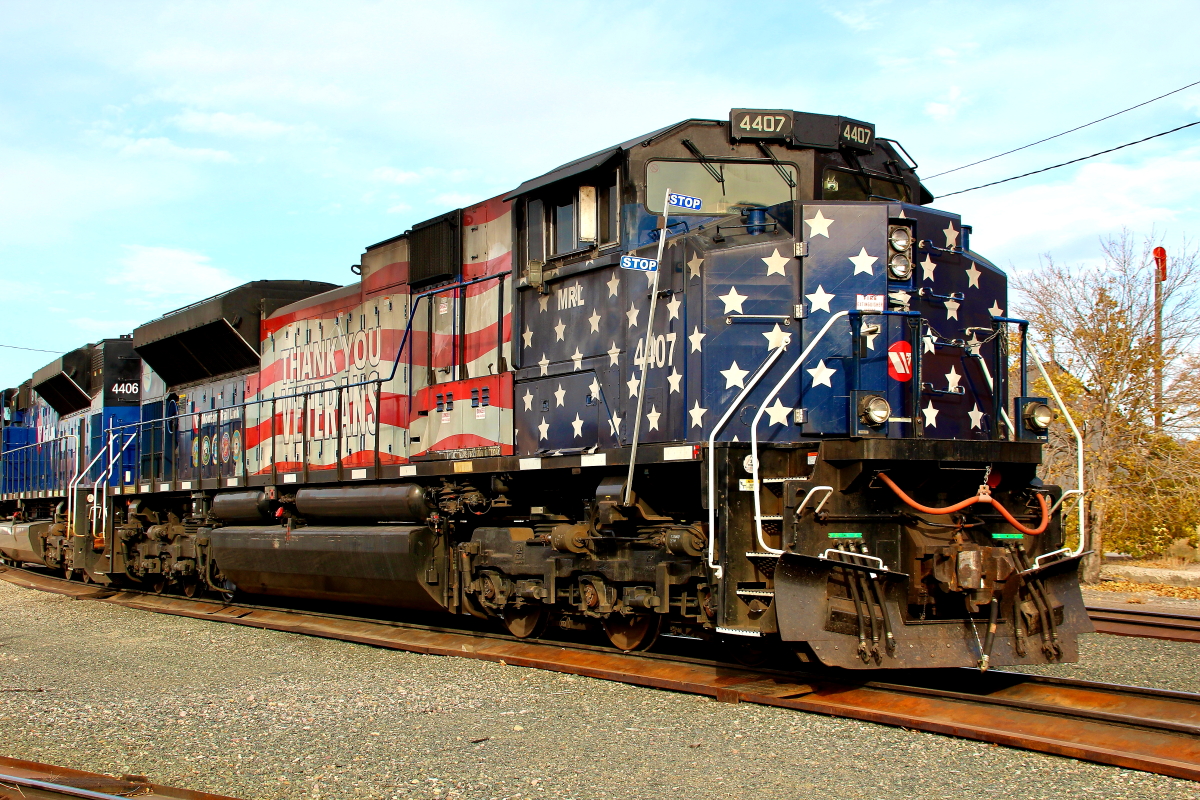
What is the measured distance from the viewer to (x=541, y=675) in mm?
6723

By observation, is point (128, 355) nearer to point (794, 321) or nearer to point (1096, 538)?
point (794, 321)

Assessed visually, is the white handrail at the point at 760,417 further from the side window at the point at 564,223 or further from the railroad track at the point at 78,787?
the railroad track at the point at 78,787

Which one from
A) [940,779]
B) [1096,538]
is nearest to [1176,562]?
[1096,538]

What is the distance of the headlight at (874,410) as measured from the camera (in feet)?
18.8

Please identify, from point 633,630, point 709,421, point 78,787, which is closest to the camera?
point 78,787

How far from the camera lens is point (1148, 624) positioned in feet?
29.1

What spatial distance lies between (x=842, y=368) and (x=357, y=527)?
16.7 feet

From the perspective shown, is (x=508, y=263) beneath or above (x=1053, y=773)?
above

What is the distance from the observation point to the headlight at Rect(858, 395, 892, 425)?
5.73m

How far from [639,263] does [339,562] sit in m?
4.52

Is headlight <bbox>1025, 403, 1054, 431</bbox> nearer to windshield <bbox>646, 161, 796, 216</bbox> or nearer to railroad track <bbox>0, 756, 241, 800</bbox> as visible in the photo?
windshield <bbox>646, 161, 796, 216</bbox>

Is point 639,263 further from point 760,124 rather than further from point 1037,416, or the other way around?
point 1037,416

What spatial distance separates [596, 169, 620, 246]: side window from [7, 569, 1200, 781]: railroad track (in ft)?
9.48

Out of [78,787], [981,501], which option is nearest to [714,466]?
[981,501]
